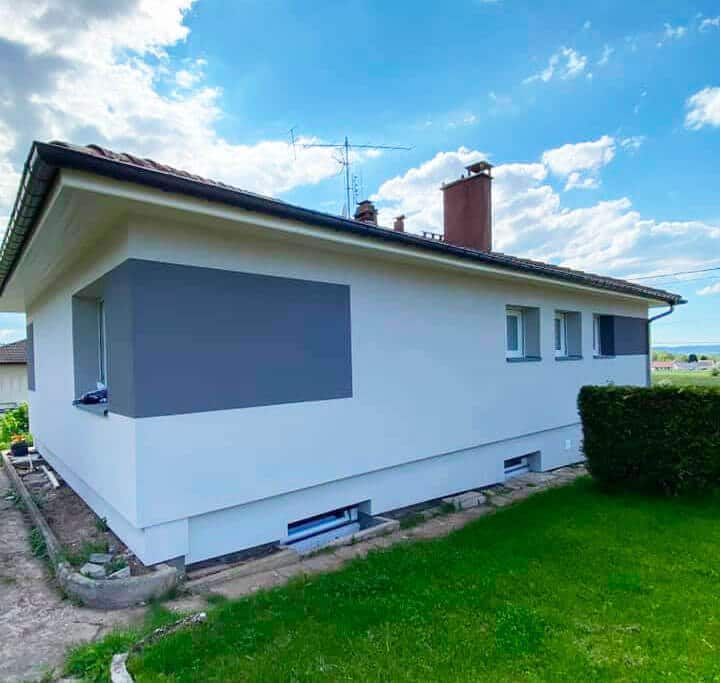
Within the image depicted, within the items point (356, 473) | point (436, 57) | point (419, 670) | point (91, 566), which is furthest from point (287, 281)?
point (436, 57)

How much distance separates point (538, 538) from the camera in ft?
18.0

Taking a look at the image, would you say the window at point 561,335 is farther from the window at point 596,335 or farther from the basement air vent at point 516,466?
the basement air vent at point 516,466

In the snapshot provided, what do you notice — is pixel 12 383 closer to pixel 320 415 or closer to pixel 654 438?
pixel 320 415

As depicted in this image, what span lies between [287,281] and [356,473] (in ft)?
9.24

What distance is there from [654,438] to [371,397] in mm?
4451

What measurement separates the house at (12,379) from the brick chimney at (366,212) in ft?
62.9

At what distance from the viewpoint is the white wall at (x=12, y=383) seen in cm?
2095

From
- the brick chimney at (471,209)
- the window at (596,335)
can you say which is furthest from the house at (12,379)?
the window at (596,335)

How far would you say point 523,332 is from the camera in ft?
32.7

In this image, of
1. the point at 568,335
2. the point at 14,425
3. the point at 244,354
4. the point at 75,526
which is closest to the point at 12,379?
the point at 14,425

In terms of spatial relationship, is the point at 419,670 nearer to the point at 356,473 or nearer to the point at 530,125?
the point at 356,473

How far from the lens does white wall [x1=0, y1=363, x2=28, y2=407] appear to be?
2095cm

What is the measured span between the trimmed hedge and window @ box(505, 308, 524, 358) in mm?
2241

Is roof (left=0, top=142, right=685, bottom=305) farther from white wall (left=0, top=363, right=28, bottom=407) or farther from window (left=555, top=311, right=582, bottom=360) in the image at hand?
white wall (left=0, top=363, right=28, bottom=407)
